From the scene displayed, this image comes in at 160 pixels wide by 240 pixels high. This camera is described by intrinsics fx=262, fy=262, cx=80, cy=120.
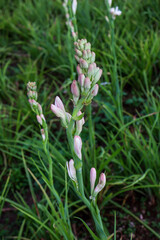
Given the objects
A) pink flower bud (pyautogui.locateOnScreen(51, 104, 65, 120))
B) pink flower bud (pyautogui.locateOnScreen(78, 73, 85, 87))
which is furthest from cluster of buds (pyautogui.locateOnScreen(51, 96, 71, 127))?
pink flower bud (pyautogui.locateOnScreen(78, 73, 85, 87))

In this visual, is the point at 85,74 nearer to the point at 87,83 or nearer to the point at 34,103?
the point at 87,83

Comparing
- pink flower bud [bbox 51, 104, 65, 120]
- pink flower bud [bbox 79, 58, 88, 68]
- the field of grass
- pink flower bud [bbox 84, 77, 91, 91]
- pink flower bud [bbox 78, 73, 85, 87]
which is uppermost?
pink flower bud [bbox 79, 58, 88, 68]

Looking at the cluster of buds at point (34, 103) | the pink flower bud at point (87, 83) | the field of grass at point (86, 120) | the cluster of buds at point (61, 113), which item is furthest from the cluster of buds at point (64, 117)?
the field of grass at point (86, 120)

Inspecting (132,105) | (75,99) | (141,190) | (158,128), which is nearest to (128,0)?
(132,105)

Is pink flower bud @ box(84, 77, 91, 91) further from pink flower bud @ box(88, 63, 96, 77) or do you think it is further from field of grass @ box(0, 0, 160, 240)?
field of grass @ box(0, 0, 160, 240)

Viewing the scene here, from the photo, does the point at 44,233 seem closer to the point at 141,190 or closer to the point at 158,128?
the point at 141,190

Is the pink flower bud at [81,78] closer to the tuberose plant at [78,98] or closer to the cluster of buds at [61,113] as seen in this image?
the tuberose plant at [78,98]
